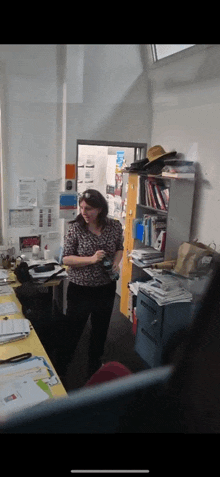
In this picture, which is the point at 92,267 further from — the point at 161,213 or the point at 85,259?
the point at 161,213

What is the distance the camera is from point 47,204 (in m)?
1.36

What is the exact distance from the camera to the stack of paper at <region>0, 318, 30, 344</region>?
1.19 m

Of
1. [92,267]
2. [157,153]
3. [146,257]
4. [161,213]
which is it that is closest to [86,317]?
[92,267]

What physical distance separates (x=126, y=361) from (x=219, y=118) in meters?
1.31

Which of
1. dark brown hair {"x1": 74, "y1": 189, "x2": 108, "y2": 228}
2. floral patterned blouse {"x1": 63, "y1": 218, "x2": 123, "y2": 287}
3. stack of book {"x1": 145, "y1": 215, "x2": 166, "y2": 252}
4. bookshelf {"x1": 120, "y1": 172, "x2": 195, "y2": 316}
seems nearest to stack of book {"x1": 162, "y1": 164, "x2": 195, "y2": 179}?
bookshelf {"x1": 120, "y1": 172, "x2": 195, "y2": 316}

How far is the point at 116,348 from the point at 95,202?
0.99 metres

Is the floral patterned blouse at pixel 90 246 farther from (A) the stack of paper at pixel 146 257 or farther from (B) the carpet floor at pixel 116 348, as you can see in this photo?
(A) the stack of paper at pixel 146 257

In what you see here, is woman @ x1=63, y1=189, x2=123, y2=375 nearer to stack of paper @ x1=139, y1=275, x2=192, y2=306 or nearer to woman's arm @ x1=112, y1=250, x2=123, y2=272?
woman's arm @ x1=112, y1=250, x2=123, y2=272

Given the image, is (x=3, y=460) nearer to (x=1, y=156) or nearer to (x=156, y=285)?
(x=1, y=156)

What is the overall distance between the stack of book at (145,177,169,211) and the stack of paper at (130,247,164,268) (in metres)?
0.31

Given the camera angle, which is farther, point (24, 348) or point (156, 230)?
point (156, 230)

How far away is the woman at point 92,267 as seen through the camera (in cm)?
135

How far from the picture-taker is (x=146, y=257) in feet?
7.09
